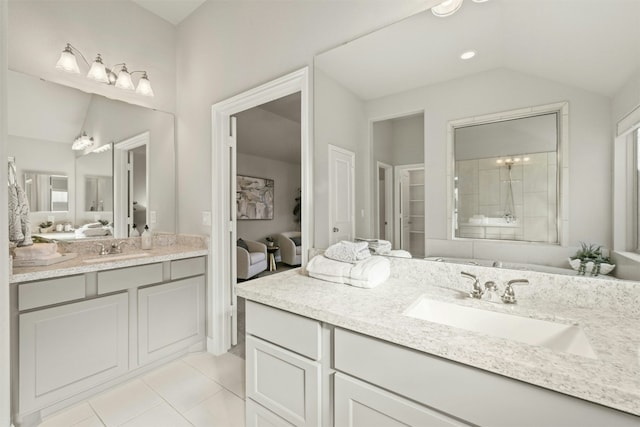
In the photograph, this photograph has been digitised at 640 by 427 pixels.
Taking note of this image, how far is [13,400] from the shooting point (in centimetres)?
144

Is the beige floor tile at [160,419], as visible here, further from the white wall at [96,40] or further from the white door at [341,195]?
the white wall at [96,40]

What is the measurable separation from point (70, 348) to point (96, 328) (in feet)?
0.48

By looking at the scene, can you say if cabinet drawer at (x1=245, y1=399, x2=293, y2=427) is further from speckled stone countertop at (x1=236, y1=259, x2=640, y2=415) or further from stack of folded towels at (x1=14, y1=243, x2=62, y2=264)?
stack of folded towels at (x1=14, y1=243, x2=62, y2=264)

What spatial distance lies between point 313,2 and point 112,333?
7.95 ft

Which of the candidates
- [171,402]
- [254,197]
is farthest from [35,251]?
[254,197]

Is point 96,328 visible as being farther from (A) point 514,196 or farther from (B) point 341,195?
(A) point 514,196

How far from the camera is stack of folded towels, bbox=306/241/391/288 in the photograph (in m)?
1.21

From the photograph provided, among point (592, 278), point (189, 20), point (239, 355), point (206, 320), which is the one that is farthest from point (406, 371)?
point (189, 20)

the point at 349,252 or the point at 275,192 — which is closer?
the point at 349,252

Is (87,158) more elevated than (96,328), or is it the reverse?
(87,158)

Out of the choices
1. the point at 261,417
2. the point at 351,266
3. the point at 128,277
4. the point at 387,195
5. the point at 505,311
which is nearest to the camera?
the point at 505,311

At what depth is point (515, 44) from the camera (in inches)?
41.1

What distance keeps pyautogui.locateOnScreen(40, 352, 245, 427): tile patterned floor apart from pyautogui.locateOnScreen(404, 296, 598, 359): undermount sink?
126cm

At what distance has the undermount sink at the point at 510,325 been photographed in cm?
80
